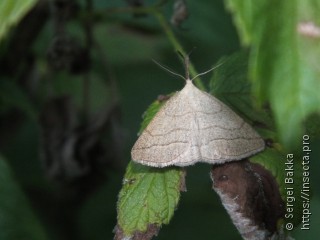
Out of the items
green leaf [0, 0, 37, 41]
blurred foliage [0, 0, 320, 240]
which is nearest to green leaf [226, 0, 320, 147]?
blurred foliage [0, 0, 320, 240]

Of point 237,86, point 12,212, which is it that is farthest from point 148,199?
point 12,212

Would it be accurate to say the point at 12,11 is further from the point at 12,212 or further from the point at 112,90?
the point at 112,90

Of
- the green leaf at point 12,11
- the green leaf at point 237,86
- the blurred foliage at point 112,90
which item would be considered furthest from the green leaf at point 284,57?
the green leaf at point 237,86

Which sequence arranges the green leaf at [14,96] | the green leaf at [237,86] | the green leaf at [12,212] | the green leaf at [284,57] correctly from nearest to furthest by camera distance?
the green leaf at [284,57]
the green leaf at [237,86]
the green leaf at [12,212]
the green leaf at [14,96]

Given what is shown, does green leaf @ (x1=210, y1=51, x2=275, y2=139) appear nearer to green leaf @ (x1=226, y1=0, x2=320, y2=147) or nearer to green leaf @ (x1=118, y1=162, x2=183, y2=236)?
green leaf @ (x1=118, y1=162, x2=183, y2=236)

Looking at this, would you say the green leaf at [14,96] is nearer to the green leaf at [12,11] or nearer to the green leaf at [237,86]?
the green leaf at [237,86]

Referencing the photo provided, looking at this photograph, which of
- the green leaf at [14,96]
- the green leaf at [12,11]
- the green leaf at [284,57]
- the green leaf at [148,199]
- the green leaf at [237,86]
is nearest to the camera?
the green leaf at [284,57]

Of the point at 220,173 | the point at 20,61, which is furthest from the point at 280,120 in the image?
the point at 20,61
